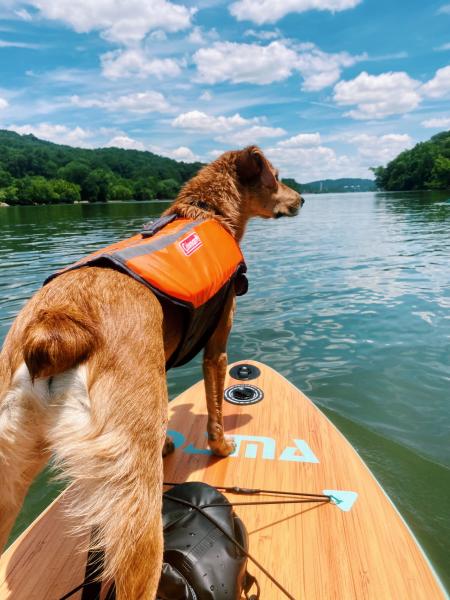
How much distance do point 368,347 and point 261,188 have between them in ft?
14.3

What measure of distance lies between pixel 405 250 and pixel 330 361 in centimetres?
1198

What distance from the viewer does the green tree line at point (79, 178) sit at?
333ft

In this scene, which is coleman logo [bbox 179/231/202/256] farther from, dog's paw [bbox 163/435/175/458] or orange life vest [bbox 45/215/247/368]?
dog's paw [bbox 163/435/175/458]

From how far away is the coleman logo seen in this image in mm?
2727

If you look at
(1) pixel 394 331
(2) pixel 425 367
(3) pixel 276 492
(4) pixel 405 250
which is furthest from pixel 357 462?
(4) pixel 405 250

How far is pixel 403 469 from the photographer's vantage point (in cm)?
430

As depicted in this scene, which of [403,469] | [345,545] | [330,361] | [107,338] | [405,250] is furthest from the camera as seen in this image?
[405,250]

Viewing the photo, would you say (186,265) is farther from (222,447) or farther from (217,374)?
(222,447)

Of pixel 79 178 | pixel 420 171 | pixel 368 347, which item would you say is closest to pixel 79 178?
pixel 79 178

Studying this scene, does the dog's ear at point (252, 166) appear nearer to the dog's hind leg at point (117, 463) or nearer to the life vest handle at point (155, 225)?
the life vest handle at point (155, 225)

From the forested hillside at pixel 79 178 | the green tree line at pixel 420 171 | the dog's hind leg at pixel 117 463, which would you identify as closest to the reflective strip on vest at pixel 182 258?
the dog's hind leg at pixel 117 463

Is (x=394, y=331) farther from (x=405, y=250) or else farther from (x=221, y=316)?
(x=405, y=250)

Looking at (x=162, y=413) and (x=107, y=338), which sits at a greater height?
(x=107, y=338)

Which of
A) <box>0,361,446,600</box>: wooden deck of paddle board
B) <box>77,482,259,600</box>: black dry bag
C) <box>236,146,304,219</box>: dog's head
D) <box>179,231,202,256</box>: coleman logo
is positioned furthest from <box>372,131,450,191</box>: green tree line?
<box>77,482,259,600</box>: black dry bag
